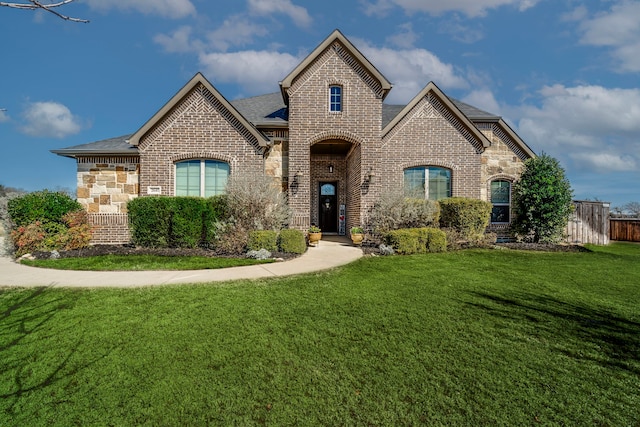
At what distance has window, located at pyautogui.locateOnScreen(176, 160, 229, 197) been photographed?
1241 cm

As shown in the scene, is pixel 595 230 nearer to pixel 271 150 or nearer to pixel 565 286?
pixel 565 286

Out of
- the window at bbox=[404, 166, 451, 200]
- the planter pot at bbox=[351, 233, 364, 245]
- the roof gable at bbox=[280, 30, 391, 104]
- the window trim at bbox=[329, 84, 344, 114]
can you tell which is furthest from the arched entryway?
the roof gable at bbox=[280, 30, 391, 104]

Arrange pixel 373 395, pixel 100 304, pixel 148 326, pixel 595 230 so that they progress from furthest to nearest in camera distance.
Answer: pixel 595 230
pixel 100 304
pixel 148 326
pixel 373 395

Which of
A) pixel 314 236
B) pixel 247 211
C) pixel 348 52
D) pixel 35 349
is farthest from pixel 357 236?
pixel 35 349

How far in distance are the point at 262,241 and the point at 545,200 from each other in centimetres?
1227

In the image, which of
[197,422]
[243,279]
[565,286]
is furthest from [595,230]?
[197,422]

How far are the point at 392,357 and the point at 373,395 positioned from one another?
67cm

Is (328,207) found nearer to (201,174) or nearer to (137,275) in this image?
(201,174)

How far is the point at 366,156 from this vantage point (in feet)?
41.9

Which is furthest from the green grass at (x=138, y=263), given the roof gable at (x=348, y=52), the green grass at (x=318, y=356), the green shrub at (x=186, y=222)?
the roof gable at (x=348, y=52)

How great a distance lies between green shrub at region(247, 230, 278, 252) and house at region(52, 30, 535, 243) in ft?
9.73

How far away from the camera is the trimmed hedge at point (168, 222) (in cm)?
1027

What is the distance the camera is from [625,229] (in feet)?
51.3

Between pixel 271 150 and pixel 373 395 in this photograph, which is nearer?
pixel 373 395
